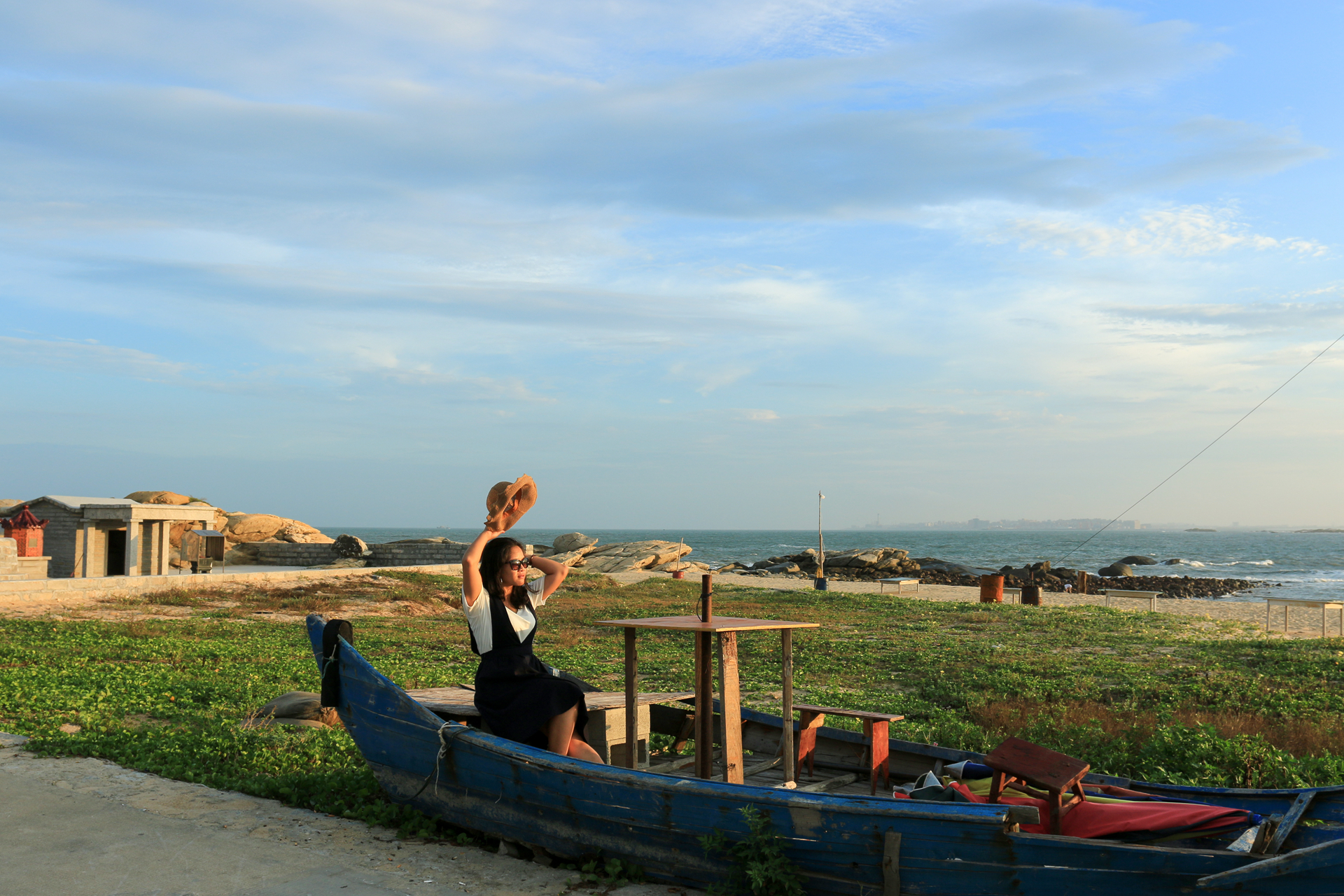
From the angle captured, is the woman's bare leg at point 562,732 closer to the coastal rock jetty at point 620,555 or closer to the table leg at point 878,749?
the table leg at point 878,749

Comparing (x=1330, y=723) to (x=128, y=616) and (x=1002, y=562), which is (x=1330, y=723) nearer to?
(x=128, y=616)

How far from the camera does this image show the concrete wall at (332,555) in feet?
115

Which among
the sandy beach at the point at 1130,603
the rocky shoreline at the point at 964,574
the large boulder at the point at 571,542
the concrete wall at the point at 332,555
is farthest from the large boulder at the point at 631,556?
the concrete wall at the point at 332,555

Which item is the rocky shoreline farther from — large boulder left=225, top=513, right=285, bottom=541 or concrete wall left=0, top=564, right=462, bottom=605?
concrete wall left=0, top=564, right=462, bottom=605

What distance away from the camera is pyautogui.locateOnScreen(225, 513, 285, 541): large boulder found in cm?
4016

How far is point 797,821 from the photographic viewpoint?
4.12 metres

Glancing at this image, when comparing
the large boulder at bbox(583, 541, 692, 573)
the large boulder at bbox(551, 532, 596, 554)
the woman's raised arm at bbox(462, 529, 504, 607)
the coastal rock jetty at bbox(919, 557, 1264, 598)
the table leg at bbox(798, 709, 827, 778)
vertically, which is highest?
the woman's raised arm at bbox(462, 529, 504, 607)

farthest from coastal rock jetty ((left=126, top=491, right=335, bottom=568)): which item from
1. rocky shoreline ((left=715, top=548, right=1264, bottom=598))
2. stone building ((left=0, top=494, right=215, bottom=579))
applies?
rocky shoreline ((left=715, top=548, right=1264, bottom=598))

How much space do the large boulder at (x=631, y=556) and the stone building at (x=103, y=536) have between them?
20.5 m

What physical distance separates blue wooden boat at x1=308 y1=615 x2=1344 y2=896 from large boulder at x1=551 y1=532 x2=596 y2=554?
43.7 metres

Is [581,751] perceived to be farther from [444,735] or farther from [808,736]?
[808,736]

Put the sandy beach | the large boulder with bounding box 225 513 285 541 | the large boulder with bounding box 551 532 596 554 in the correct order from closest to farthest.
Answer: the sandy beach < the large boulder with bounding box 225 513 285 541 < the large boulder with bounding box 551 532 596 554

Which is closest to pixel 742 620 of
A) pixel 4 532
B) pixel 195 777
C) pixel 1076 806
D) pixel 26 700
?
pixel 1076 806

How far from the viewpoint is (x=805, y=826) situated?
410cm
